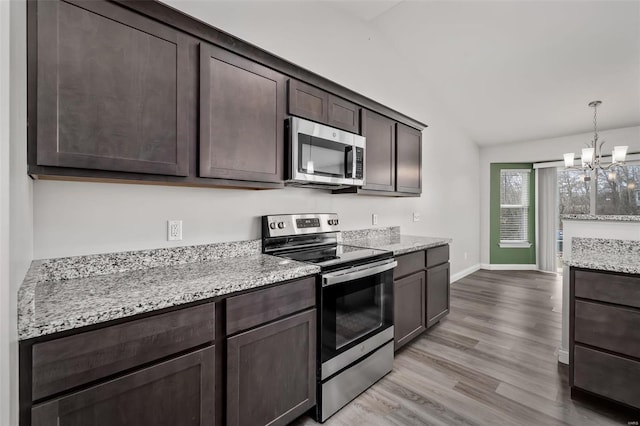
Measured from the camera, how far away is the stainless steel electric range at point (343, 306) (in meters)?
1.70

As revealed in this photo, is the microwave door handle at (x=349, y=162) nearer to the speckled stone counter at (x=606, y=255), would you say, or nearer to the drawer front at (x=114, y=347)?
the drawer front at (x=114, y=347)

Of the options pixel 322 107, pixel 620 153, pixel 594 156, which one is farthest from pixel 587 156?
pixel 322 107

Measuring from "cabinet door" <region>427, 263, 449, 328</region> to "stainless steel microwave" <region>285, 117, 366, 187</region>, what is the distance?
1264 millimetres

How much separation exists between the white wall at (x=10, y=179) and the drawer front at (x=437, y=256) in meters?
2.75

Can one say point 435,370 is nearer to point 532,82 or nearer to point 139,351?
point 139,351

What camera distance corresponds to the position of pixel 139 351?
104 cm

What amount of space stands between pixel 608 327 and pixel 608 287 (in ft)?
0.82

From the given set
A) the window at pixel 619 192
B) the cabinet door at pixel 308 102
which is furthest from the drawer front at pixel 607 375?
the window at pixel 619 192

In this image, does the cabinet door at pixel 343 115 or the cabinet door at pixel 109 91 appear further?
the cabinet door at pixel 343 115

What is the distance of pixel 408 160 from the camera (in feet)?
10.5

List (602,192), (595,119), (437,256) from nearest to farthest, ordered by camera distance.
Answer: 1. (437,256)
2. (595,119)
3. (602,192)

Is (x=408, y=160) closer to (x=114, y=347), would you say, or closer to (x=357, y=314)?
(x=357, y=314)

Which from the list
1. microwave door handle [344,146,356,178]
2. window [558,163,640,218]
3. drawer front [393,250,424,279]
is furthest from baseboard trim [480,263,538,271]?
microwave door handle [344,146,356,178]

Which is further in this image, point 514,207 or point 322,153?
point 514,207
